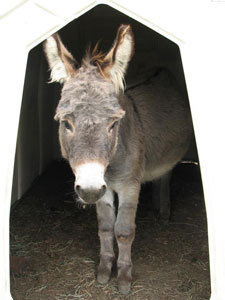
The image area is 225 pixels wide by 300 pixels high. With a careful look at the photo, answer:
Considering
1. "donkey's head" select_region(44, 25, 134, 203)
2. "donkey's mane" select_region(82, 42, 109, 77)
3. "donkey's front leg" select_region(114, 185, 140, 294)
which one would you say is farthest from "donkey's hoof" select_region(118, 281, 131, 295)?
"donkey's mane" select_region(82, 42, 109, 77)

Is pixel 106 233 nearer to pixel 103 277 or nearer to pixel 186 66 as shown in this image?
pixel 103 277

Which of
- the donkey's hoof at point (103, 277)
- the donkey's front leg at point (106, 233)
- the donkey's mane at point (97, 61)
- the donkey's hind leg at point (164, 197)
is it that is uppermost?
the donkey's mane at point (97, 61)

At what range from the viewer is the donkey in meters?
2.68

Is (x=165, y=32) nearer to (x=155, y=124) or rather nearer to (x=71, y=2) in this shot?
(x=71, y=2)

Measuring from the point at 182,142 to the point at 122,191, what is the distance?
158 centimetres

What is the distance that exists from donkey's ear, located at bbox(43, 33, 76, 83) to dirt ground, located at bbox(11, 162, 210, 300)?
1781 mm

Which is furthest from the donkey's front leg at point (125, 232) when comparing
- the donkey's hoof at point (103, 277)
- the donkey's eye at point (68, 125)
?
the donkey's eye at point (68, 125)

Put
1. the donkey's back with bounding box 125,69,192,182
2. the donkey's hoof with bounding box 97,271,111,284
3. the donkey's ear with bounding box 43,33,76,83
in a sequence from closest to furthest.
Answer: the donkey's ear with bounding box 43,33,76,83
the donkey's hoof with bounding box 97,271,111,284
the donkey's back with bounding box 125,69,192,182

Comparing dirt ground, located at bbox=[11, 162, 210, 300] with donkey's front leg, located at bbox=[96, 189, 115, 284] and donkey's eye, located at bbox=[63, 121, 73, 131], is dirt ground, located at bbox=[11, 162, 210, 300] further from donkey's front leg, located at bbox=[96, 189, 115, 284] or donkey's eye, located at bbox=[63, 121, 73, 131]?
donkey's eye, located at bbox=[63, 121, 73, 131]

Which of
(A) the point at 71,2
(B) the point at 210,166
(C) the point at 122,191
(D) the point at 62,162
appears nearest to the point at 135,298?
(C) the point at 122,191

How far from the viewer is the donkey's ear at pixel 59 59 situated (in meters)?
3.01

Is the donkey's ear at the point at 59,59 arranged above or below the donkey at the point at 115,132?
above

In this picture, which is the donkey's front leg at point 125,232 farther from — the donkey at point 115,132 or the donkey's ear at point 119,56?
the donkey's ear at point 119,56

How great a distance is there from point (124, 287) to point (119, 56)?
6.22 ft
